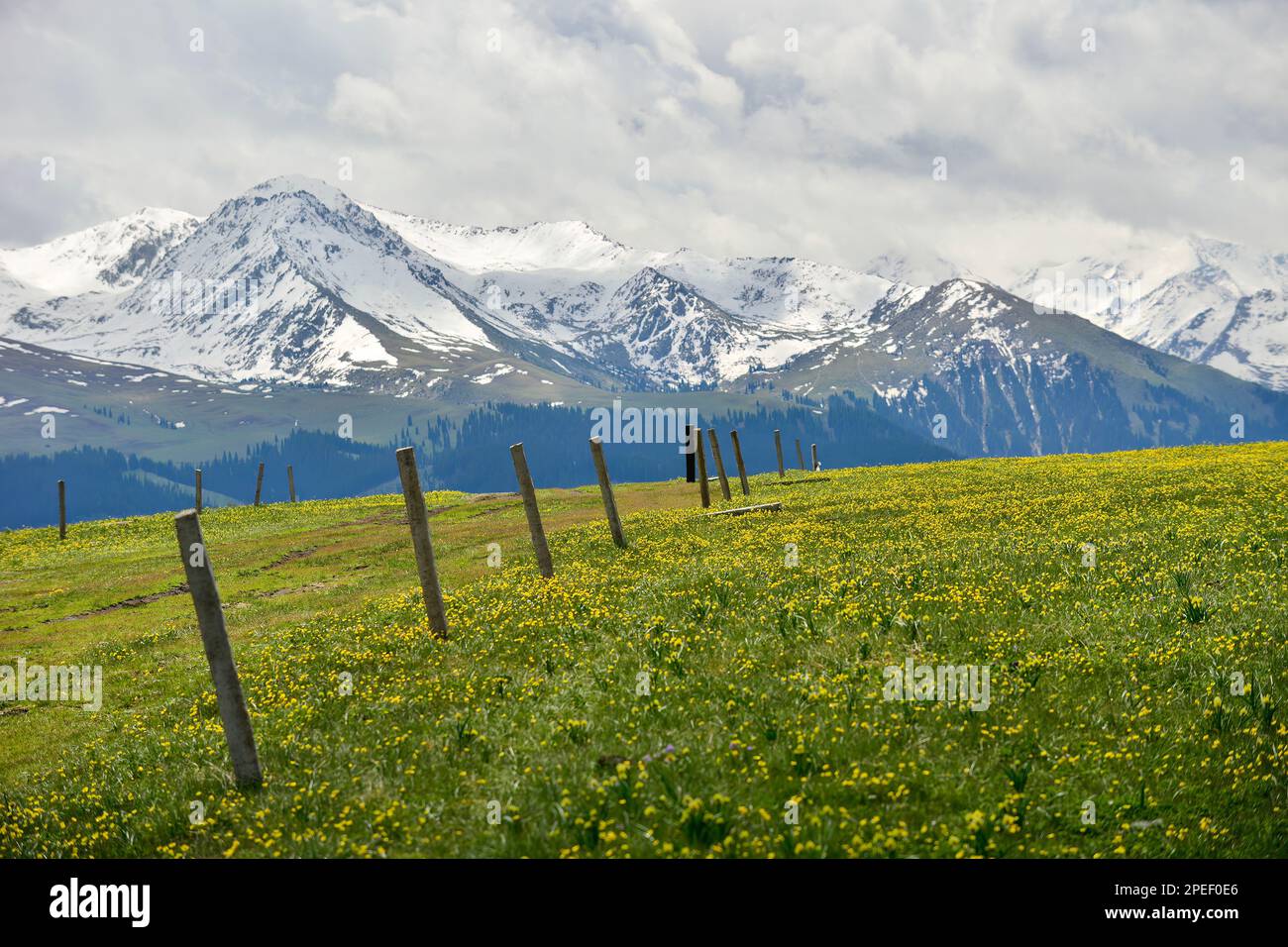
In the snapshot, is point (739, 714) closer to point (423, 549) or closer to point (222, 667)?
point (222, 667)

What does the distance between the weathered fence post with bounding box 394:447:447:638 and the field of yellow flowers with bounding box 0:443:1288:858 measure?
1.88 feet

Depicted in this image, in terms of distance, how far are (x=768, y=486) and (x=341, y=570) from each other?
28935mm

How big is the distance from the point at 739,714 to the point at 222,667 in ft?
24.5

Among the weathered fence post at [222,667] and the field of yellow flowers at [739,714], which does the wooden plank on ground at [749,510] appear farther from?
the weathered fence post at [222,667]

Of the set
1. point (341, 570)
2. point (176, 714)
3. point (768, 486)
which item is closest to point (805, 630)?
point (176, 714)

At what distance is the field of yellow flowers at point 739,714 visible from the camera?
30.2 ft

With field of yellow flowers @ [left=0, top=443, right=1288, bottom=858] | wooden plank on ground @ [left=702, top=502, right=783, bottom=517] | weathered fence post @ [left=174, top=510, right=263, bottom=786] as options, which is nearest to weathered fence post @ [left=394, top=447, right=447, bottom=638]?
field of yellow flowers @ [left=0, top=443, right=1288, bottom=858]

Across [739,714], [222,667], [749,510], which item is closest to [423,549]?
[222,667]

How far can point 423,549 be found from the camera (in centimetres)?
1891

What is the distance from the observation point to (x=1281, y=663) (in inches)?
495

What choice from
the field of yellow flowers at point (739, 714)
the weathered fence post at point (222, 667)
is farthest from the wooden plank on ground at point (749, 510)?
the weathered fence post at point (222, 667)
